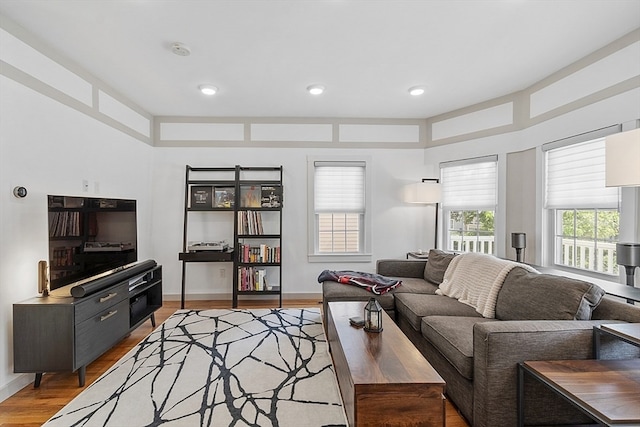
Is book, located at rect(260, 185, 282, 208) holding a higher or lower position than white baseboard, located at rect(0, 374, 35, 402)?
higher

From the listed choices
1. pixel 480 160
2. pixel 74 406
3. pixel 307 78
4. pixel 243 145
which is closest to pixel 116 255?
pixel 74 406

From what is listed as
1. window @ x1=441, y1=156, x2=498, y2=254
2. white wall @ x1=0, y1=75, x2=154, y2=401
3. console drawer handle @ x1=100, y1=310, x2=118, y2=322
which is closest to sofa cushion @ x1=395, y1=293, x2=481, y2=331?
window @ x1=441, y1=156, x2=498, y2=254

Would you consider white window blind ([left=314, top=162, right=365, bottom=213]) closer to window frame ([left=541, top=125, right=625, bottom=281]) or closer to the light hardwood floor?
window frame ([left=541, top=125, right=625, bottom=281])

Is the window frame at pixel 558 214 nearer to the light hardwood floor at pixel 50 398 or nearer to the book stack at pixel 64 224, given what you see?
the light hardwood floor at pixel 50 398

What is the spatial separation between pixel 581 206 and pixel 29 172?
15.1ft

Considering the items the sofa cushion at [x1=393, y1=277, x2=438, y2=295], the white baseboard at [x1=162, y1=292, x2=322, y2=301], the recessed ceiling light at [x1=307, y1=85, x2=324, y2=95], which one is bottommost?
the white baseboard at [x1=162, y1=292, x2=322, y2=301]

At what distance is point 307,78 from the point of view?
3102 mm

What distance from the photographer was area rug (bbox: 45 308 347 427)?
1.88 m

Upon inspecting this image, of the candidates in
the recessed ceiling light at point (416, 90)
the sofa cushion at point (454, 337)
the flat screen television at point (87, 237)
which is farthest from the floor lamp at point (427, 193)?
the flat screen television at point (87, 237)

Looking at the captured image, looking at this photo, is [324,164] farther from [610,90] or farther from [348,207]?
[610,90]

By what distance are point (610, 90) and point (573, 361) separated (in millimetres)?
2256

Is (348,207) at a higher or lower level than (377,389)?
higher

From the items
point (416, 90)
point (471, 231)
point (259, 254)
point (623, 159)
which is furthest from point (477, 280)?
point (259, 254)

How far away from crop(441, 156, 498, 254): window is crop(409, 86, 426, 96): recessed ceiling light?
116 centimetres
